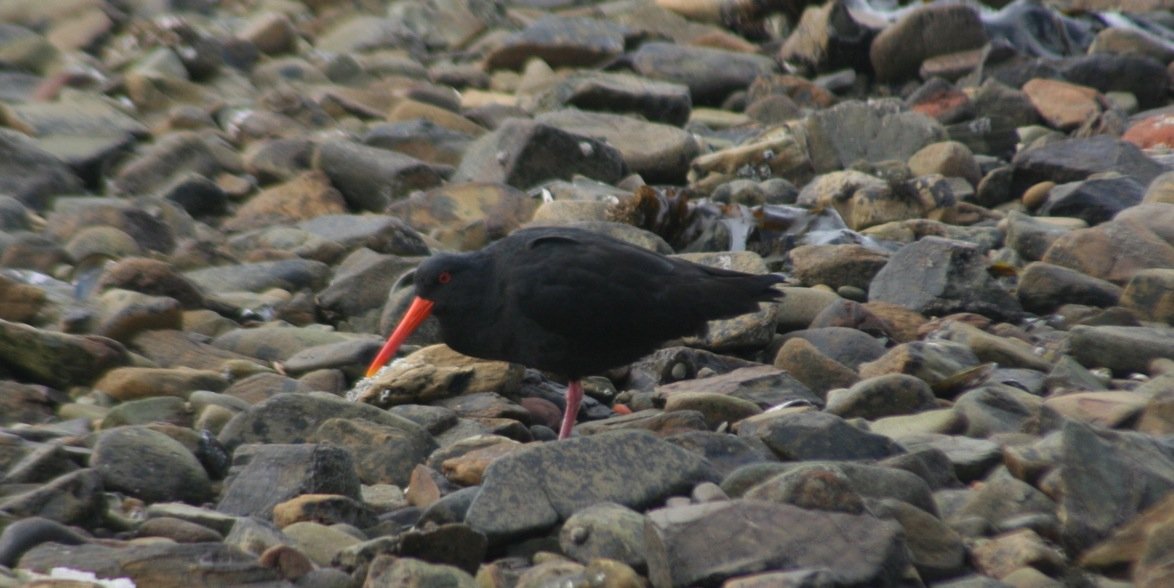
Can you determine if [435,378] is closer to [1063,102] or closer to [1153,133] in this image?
[1153,133]

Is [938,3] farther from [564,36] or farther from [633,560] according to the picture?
[633,560]

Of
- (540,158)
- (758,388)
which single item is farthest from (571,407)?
(540,158)

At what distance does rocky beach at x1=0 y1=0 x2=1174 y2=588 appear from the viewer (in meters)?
3.66

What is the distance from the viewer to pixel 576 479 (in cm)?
388

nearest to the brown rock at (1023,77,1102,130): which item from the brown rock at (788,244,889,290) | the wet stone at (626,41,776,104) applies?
the wet stone at (626,41,776,104)

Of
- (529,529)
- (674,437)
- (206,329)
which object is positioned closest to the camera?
(529,529)

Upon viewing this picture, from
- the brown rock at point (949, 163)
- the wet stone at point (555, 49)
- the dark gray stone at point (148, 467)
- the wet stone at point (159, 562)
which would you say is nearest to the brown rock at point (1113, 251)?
the brown rock at point (949, 163)

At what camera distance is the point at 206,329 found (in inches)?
251

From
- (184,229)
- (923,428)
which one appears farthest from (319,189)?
(923,428)

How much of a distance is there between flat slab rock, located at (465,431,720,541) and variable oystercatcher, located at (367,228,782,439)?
3.70 feet

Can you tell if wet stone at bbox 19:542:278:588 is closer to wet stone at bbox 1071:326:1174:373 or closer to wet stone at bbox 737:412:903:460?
wet stone at bbox 737:412:903:460

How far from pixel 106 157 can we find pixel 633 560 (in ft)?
21.9

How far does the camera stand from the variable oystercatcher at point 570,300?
513 cm

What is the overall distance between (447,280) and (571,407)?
0.68m
